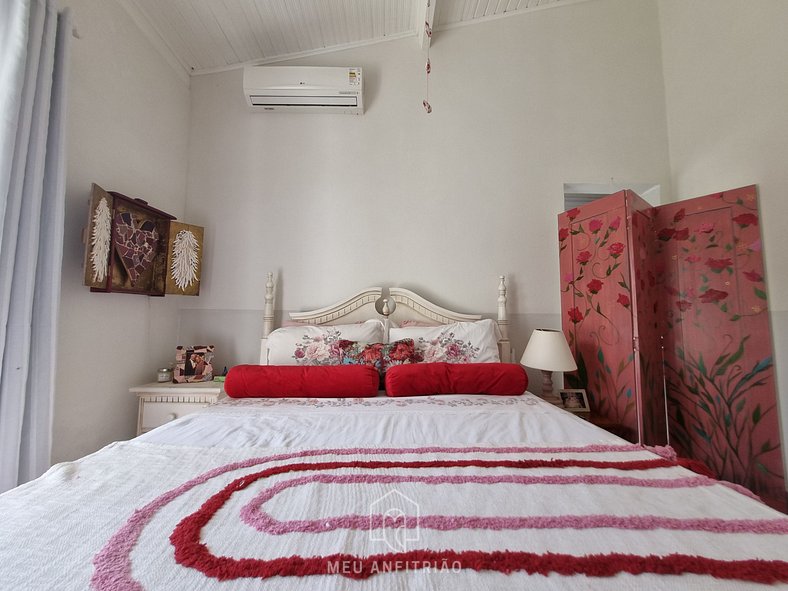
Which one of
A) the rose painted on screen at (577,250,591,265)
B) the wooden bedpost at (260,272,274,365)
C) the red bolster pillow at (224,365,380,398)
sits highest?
the rose painted on screen at (577,250,591,265)

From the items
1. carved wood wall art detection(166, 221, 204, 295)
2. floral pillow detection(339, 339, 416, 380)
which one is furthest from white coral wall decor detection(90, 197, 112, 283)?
floral pillow detection(339, 339, 416, 380)

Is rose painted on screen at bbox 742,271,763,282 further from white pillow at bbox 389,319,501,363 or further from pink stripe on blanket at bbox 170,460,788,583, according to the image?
pink stripe on blanket at bbox 170,460,788,583

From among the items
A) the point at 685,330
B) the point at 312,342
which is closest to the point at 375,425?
the point at 312,342

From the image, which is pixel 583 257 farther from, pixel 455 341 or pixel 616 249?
pixel 455 341

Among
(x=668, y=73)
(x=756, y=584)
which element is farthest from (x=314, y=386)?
(x=668, y=73)

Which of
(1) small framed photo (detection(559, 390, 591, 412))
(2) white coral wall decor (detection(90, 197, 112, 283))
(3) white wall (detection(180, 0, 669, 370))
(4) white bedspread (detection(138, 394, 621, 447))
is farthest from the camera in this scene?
(3) white wall (detection(180, 0, 669, 370))

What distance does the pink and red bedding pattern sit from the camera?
503mm

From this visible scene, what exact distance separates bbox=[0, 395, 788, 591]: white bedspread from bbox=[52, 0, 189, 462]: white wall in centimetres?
90

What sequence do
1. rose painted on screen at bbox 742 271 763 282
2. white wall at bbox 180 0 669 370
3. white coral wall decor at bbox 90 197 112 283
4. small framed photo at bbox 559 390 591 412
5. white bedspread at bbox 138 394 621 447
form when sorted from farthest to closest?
white wall at bbox 180 0 669 370, small framed photo at bbox 559 390 591 412, rose painted on screen at bbox 742 271 763 282, white coral wall decor at bbox 90 197 112 283, white bedspread at bbox 138 394 621 447

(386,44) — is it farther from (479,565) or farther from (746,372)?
(746,372)

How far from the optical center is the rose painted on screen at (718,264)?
1802 mm

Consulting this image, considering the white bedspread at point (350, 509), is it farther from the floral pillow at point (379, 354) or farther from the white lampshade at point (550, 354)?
the white lampshade at point (550, 354)

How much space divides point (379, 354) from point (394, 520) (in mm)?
1190

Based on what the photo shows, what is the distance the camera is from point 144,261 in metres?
1.84
